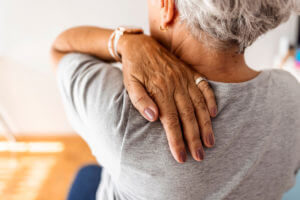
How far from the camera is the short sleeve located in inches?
22.4

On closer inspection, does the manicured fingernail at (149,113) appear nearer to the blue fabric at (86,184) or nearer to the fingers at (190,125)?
the fingers at (190,125)

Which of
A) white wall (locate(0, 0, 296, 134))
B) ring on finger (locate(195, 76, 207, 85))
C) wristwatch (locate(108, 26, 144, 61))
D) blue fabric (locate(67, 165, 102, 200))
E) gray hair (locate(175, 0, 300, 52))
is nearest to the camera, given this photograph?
gray hair (locate(175, 0, 300, 52))

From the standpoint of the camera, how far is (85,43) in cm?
A: 85

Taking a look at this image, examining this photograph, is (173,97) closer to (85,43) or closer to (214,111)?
(214,111)

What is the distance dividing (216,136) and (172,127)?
12 cm

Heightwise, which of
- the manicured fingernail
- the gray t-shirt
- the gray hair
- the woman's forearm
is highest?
the gray hair

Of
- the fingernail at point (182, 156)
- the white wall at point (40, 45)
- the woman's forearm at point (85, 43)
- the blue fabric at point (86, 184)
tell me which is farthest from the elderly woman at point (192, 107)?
the white wall at point (40, 45)

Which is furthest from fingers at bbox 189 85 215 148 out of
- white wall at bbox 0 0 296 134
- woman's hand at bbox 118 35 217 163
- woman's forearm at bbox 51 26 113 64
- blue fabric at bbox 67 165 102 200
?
white wall at bbox 0 0 296 134

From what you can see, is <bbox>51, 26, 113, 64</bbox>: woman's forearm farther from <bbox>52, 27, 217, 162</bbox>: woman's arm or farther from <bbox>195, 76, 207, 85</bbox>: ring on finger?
<bbox>195, 76, 207, 85</bbox>: ring on finger

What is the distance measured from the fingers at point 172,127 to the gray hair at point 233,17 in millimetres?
191

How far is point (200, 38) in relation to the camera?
60 cm

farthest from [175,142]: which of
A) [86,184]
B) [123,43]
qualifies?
[86,184]

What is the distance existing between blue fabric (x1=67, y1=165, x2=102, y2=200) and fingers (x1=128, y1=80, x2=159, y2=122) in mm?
705

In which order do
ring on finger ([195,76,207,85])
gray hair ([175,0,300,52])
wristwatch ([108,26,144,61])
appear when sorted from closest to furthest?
gray hair ([175,0,300,52]), ring on finger ([195,76,207,85]), wristwatch ([108,26,144,61])
